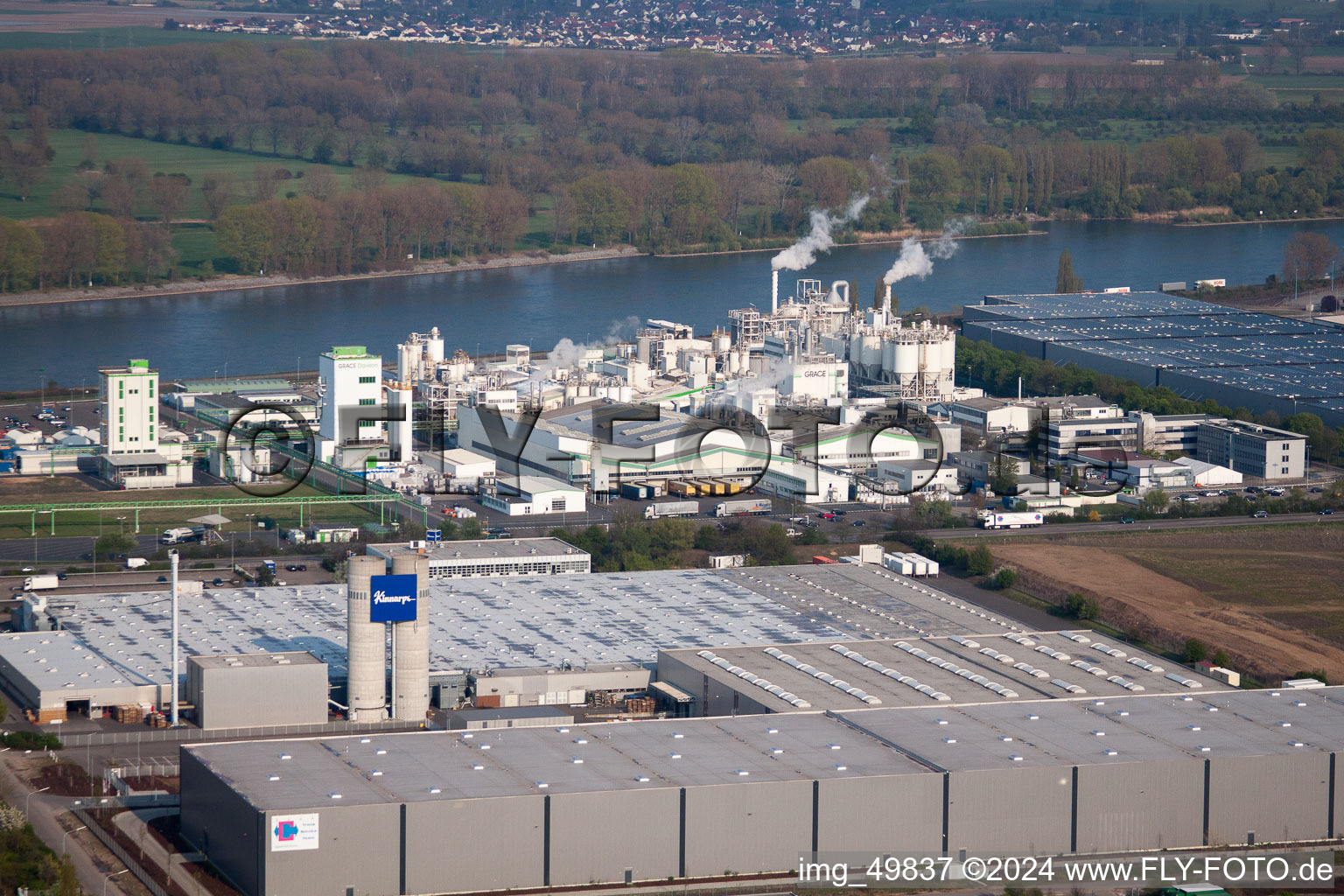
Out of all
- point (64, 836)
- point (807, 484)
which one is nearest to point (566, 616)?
point (64, 836)

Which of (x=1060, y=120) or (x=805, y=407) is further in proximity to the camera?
(x=1060, y=120)

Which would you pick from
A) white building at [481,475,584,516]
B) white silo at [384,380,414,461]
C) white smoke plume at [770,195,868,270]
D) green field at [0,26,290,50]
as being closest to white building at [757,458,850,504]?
white building at [481,475,584,516]

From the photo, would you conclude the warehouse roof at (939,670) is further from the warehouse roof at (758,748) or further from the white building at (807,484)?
the white building at (807,484)

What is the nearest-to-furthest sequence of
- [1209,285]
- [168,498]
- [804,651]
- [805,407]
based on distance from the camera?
[804,651]
[168,498]
[805,407]
[1209,285]

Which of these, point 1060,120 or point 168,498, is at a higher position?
point 1060,120

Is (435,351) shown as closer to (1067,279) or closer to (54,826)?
(1067,279)

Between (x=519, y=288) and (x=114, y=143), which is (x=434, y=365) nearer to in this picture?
(x=519, y=288)

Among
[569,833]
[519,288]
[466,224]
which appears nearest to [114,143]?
[466,224]
